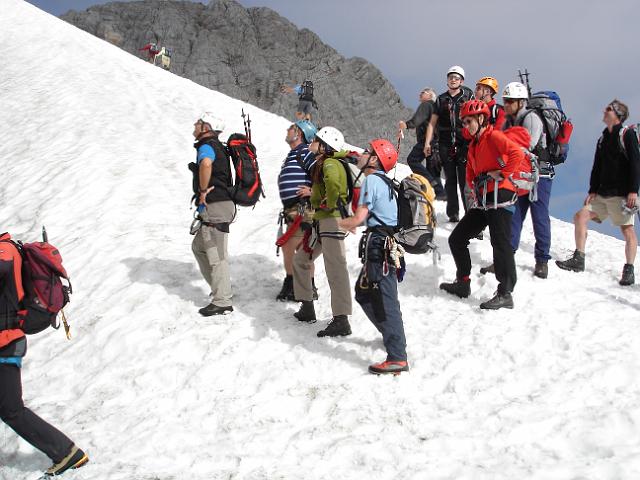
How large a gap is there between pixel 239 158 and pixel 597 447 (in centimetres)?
587

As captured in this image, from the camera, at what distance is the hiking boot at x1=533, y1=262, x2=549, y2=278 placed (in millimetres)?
8750

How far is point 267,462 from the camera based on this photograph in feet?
16.9

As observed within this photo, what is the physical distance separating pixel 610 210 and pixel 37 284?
904 cm

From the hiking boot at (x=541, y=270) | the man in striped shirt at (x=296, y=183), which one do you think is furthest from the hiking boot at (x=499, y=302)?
the man in striped shirt at (x=296, y=183)

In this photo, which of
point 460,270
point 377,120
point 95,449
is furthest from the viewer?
point 377,120

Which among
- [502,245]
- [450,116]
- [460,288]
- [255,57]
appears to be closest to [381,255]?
[502,245]

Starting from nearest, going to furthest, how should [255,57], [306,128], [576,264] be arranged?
[306,128] < [576,264] < [255,57]

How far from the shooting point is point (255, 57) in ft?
283

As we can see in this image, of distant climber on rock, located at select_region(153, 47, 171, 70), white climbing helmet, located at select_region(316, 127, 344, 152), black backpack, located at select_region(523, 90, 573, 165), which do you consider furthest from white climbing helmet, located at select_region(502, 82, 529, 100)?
distant climber on rock, located at select_region(153, 47, 171, 70)

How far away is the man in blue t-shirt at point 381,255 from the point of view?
20.7 ft

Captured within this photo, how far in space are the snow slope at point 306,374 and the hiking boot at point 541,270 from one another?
0.21 metres

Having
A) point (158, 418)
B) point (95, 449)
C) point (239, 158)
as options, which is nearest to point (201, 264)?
point (239, 158)

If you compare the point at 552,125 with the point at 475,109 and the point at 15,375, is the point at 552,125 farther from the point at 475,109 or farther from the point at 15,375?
the point at 15,375

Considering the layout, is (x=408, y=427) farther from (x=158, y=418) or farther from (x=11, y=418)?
(x=11, y=418)
